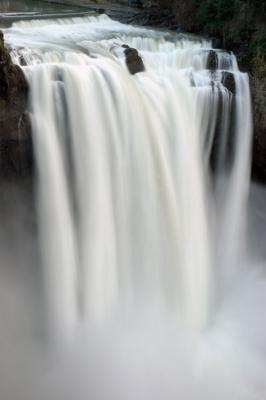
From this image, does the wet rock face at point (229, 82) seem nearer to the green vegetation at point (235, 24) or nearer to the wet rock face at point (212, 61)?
the wet rock face at point (212, 61)

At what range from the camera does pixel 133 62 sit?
8.50 metres

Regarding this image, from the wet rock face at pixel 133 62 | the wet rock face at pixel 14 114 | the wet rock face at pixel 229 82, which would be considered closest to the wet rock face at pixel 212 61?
the wet rock face at pixel 229 82

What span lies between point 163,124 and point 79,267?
2815mm

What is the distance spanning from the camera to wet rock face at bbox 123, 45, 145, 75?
8.43 metres

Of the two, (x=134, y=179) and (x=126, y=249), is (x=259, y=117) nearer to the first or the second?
(x=134, y=179)

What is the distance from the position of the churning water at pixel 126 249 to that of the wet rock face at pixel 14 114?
177 millimetres

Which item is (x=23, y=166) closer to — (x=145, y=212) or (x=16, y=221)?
(x=16, y=221)

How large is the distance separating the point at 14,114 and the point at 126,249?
107 inches

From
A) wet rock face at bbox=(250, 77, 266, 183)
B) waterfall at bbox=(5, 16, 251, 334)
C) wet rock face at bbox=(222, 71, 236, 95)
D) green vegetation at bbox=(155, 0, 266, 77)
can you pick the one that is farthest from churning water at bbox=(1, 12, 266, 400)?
green vegetation at bbox=(155, 0, 266, 77)

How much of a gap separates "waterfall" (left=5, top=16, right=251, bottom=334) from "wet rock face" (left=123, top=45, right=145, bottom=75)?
0.54ft

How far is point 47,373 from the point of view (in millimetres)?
6566

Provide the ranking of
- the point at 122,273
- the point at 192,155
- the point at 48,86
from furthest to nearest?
the point at 192,155
the point at 122,273
the point at 48,86

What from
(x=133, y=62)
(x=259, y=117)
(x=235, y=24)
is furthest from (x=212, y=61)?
(x=235, y=24)

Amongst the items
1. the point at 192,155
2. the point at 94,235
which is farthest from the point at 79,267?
the point at 192,155
